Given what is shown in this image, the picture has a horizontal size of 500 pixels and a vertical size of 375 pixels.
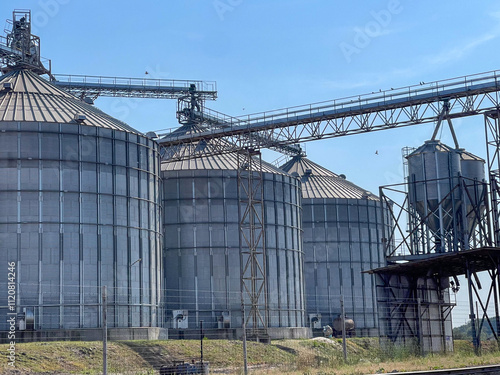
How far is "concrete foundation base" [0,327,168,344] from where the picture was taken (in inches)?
1949

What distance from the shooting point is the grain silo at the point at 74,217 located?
5091 centimetres

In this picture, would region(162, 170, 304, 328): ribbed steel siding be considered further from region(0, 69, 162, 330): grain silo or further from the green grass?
the green grass

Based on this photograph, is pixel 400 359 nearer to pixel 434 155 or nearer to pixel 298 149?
pixel 434 155

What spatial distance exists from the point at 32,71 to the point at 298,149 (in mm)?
38154

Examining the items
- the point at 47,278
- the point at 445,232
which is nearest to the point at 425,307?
the point at 445,232

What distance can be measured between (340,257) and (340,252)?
0.50 metres

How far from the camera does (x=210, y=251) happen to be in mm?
66250

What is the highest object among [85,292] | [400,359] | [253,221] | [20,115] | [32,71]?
[32,71]

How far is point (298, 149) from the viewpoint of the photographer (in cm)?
9512

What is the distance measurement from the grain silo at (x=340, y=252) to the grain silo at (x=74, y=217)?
96.9ft

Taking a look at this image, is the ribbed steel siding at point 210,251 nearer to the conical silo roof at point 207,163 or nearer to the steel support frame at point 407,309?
the conical silo roof at point 207,163

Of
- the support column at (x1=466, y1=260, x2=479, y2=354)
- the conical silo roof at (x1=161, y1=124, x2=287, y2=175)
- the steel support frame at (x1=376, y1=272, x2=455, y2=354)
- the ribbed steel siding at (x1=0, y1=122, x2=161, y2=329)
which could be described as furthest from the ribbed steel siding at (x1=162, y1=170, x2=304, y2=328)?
the support column at (x1=466, y1=260, x2=479, y2=354)

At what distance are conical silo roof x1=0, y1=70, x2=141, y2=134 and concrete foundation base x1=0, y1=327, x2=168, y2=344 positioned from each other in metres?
13.2

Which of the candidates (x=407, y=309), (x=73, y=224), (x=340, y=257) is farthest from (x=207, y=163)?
(x=407, y=309)
